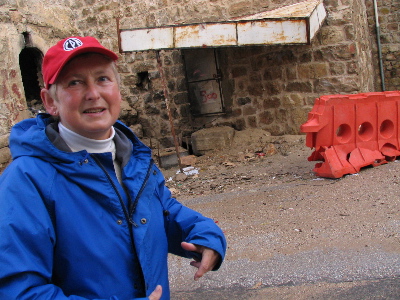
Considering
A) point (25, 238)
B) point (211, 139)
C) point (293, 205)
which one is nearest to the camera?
point (25, 238)

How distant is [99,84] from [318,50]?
258 inches

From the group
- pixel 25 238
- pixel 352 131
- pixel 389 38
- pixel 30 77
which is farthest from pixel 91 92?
pixel 389 38

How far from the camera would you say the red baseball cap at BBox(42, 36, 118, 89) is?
4.79ft

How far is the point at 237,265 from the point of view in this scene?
3295 millimetres

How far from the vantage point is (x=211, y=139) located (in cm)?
841

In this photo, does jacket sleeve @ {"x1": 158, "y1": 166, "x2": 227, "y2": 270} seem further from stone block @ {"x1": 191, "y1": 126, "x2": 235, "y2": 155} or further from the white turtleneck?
stone block @ {"x1": 191, "y1": 126, "x2": 235, "y2": 155}

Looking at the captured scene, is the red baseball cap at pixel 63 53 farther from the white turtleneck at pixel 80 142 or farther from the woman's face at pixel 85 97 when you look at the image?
the white turtleneck at pixel 80 142

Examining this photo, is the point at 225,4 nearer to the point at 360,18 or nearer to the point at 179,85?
the point at 179,85

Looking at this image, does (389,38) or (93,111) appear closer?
(93,111)

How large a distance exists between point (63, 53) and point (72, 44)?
0.05m

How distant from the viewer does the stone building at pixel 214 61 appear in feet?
23.3

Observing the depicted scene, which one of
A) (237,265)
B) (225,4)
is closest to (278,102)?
(225,4)

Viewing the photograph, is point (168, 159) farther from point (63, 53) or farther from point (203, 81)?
point (63, 53)

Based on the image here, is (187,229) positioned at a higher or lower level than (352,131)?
higher
